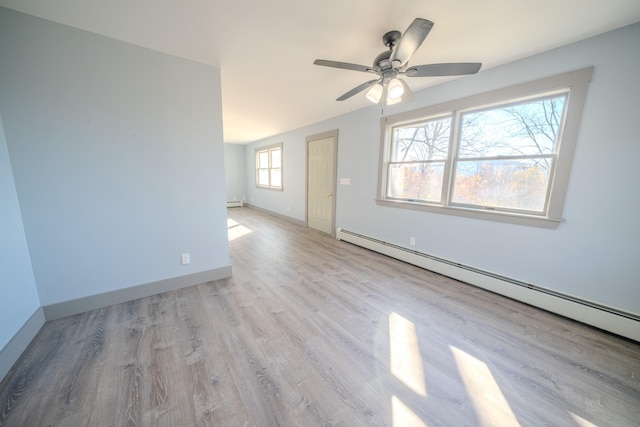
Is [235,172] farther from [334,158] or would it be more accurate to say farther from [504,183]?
[504,183]

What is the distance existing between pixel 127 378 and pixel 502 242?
137 inches

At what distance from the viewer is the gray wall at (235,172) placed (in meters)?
7.88

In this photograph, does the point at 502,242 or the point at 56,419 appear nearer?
the point at 56,419

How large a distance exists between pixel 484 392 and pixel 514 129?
2484 mm

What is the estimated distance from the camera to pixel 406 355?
63.0 inches

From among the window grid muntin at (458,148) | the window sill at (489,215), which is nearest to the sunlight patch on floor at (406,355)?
the window sill at (489,215)

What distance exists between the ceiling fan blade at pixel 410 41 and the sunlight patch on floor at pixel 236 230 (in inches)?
157

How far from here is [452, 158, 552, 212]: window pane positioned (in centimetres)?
222

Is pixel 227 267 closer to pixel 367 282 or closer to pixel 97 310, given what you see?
pixel 97 310

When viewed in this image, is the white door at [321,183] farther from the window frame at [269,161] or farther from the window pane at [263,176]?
the window pane at [263,176]

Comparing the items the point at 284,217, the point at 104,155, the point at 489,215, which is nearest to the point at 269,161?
the point at 284,217

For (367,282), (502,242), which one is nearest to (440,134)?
(502,242)

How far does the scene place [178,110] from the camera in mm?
2258

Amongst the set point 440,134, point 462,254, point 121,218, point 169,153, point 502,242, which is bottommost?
point 462,254
